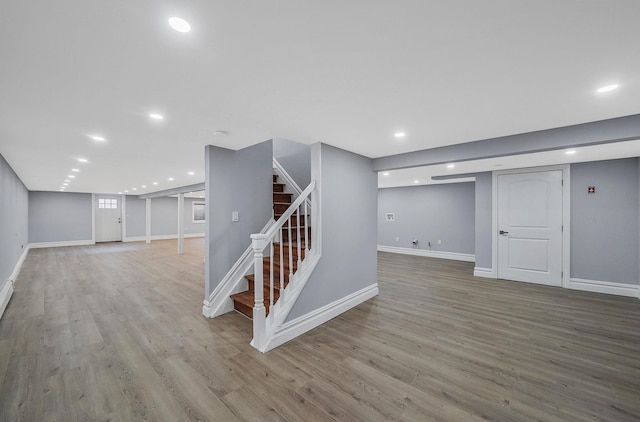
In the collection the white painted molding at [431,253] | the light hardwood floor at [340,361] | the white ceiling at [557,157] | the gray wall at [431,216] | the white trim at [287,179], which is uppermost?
the white ceiling at [557,157]

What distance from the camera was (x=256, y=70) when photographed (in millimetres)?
Result: 1520

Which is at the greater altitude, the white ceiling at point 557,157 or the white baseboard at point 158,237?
the white ceiling at point 557,157

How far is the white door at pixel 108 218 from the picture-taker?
10.6 meters

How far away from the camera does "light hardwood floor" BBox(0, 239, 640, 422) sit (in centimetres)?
171

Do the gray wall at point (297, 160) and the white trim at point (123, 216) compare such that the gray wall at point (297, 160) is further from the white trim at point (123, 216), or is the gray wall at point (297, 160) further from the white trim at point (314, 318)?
the white trim at point (123, 216)

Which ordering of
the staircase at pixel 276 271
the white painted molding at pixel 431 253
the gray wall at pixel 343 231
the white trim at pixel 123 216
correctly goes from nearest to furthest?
1. the staircase at pixel 276 271
2. the gray wall at pixel 343 231
3. the white painted molding at pixel 431 253
4. the white trim at pixel 123 216

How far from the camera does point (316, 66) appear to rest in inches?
58.3

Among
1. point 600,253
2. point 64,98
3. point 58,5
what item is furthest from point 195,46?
point 600,253

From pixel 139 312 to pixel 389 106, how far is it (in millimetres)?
3994

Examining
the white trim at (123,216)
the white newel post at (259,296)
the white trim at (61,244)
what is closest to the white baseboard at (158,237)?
the white trim at (123,216)

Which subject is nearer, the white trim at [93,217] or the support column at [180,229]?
the support column at [180,229]

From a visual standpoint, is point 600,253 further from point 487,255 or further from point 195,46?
point 195,46

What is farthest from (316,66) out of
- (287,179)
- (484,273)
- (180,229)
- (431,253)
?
(180,229)

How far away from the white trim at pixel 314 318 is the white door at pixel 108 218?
12058mm
